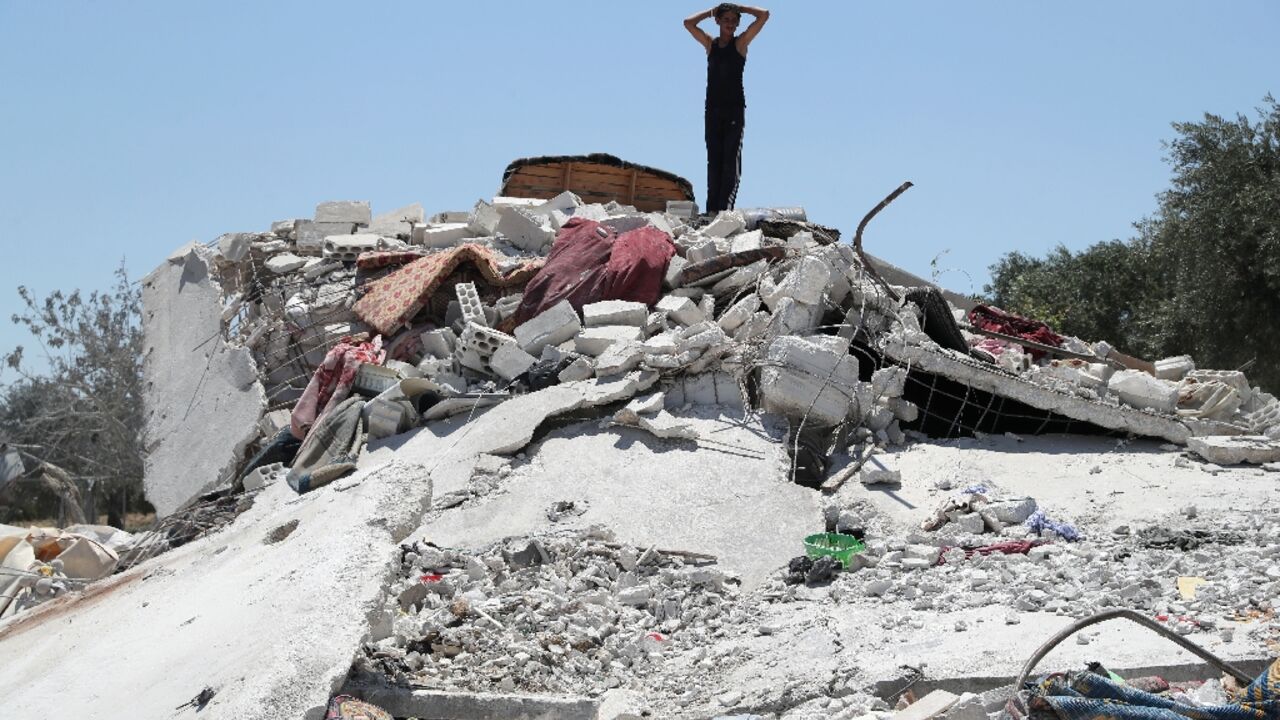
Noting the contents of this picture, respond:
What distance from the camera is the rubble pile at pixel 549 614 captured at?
20.1 ft

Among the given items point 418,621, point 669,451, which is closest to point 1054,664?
point 418,621

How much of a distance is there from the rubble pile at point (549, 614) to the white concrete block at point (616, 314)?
2.79m

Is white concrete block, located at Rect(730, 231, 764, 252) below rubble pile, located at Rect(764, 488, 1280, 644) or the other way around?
the other way around

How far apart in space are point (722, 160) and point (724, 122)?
41 cm

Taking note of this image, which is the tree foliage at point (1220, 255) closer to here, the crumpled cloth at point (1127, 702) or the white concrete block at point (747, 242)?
the white concrete block at point (747, 242)

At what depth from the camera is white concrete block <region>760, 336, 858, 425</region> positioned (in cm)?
892

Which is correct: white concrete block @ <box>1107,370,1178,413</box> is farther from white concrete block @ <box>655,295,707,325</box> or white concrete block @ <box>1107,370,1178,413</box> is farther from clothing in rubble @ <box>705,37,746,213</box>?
clothing in rubble @ <box>705,37,746,213</box>

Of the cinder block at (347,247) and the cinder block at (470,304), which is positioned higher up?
the cinder block at (347,247)

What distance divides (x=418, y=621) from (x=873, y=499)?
→ 302cm

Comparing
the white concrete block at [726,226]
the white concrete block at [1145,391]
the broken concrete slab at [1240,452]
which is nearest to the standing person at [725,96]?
the white concrete block at [726,226]

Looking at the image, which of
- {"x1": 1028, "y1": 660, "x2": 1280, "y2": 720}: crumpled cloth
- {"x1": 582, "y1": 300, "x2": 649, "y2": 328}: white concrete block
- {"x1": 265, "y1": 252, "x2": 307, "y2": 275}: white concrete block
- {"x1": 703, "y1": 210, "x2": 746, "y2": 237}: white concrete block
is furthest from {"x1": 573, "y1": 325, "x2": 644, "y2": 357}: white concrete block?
{"x1": 1028, "y1": 660, "x2": 1280, "y2": 720}: crumpled cloth

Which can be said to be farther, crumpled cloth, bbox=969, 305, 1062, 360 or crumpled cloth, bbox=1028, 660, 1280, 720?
crumpled cloth, bbox=969, 305, 1062, 360

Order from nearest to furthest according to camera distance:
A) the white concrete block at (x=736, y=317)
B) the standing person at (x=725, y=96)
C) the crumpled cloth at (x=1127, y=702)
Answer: the crumpled cloth at (x=1127, y=702), the white concrete block at (x=736, y=317), the standing person at (x=725, y=96)

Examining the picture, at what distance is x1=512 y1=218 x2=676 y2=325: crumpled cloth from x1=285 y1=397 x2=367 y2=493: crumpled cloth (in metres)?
1.51
